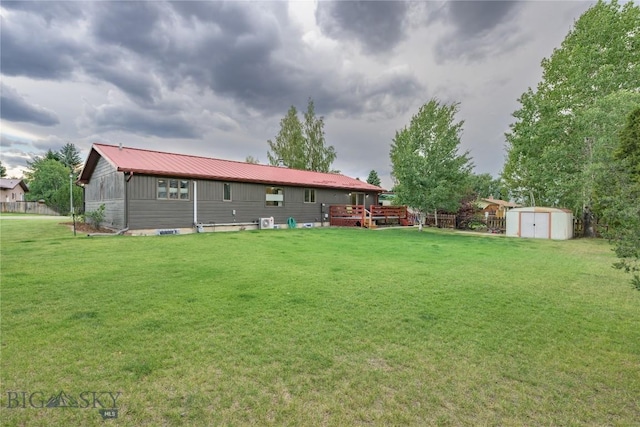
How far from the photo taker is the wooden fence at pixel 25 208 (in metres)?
36.8

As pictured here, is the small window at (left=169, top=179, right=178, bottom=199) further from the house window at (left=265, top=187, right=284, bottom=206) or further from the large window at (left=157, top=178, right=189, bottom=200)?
the house window at (left=265, top=187, right=284, bottom=206)

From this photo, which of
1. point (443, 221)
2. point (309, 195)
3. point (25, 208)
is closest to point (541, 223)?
point (443, 221)

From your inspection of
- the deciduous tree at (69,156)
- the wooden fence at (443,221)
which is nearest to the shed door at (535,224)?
the wooden fence at (443,221)

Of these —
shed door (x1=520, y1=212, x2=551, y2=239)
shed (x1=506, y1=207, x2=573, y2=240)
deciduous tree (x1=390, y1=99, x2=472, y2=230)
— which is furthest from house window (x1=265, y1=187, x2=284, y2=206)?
shed door (x1=520, y1=212, x2=551, y2=239)

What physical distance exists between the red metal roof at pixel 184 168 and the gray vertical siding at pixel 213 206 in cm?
45

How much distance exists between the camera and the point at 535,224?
1597 centimetres

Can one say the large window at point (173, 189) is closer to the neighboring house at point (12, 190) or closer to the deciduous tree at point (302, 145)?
the deciduous tree at point (302, 145)

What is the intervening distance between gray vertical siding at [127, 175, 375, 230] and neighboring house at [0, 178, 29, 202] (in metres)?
47.3

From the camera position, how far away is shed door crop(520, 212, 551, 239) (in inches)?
614

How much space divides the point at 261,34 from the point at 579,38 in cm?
1809

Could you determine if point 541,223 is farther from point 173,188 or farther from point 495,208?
point 495,208

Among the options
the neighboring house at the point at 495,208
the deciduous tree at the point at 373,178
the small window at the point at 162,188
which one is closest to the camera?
the small window at the point at 162,188

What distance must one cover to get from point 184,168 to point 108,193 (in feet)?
13.1

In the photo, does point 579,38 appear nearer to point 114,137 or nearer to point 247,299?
point 247,299
